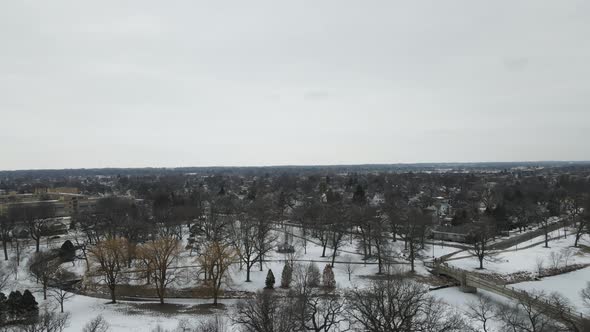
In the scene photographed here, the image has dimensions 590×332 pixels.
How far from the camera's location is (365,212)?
2089 inches

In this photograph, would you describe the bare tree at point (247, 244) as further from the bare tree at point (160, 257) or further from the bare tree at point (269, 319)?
the bare tree at point (269, 319)

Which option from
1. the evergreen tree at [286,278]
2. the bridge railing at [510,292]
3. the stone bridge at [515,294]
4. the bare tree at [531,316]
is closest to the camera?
the bare tree at [531,316]

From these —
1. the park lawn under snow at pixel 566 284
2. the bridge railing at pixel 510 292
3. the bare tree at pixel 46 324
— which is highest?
the bare tree at pixel 46 324

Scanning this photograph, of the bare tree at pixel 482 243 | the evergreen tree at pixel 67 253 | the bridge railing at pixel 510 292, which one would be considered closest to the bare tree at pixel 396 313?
the bridge railing at pixel 510 292

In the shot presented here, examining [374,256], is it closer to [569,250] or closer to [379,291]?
[379,291]

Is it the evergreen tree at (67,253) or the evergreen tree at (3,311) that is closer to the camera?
the evergreen tree at (3,311)

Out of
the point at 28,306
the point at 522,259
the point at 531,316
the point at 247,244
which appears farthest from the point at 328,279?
the point at 522,259

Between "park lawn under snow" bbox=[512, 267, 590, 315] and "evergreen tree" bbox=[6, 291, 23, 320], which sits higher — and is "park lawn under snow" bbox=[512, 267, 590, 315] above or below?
below

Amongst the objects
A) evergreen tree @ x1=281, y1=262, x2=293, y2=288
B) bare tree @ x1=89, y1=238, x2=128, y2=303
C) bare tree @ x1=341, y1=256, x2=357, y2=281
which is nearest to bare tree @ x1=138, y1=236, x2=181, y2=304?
bare tree @ x1=89, y1=238, x2=128, y2=303

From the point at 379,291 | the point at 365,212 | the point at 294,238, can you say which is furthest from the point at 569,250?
the point at 379,291

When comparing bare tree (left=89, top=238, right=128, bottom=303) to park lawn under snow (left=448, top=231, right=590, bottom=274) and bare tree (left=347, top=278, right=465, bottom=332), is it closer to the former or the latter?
bare tree (left=347, top=278, right=465, bottom=332)

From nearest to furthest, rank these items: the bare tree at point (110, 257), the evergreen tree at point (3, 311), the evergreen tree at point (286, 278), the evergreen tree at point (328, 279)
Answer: the evergreen tree at point (3, 311)
the bare tree at point (110, 257)
the evergreen tree at point (328, 279)
the evergreen tree at point (286, 278)

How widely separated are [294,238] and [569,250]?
34396 millimetres

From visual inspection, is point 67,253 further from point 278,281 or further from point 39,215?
point 39,215
